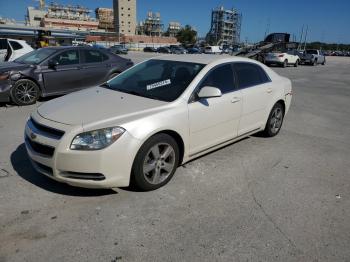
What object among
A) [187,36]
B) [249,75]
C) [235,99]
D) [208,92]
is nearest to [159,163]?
[208,92]

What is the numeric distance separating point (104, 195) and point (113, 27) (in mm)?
149819

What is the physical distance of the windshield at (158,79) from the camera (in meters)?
4.03

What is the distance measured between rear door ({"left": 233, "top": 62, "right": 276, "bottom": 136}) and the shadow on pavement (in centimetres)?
235

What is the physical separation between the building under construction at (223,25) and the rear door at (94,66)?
127711mm

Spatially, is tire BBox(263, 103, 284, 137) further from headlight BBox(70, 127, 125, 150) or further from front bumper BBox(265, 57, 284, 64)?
front bumper BBox(265, 57, 284, 64)

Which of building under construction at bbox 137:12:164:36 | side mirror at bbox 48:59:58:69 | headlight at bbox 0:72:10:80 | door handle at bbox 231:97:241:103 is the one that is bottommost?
headlight at bbox 0:72:10:80

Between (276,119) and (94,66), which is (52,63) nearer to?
(94,66)

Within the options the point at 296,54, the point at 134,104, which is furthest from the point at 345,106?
the point at 296,54

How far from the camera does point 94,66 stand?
8812 millimetres

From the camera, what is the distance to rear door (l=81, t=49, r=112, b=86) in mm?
8648

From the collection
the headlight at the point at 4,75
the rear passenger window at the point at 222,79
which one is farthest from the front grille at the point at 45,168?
the headlight at the point at 4,75

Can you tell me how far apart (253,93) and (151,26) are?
518 ft

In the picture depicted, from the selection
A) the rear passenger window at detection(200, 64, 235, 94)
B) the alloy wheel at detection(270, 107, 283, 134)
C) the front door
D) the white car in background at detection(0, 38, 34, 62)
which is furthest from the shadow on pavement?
the white car in background at detection(0, 38, 34, 62)

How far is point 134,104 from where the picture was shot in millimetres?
3723
